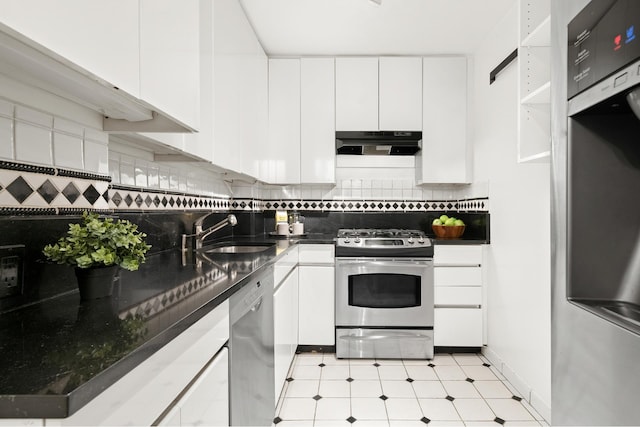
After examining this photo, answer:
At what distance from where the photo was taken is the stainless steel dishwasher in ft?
3.85

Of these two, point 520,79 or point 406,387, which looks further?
point 406,387

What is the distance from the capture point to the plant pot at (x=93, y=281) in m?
0.94

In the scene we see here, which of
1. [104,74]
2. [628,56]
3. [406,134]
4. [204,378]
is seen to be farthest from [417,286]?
[104,74]

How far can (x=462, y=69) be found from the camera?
10.0 feet

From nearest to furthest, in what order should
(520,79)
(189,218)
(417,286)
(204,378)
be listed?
(204,378) → (520,79) → (189,218) → (417,286)

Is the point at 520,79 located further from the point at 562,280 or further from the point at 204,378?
the point at 204,378

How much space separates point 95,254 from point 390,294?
224 cm

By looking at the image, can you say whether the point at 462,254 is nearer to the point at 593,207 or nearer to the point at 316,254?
the point at 316,254

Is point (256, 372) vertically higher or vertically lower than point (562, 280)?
lower

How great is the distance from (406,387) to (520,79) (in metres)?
1.95

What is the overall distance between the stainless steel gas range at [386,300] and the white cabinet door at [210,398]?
1.76 m

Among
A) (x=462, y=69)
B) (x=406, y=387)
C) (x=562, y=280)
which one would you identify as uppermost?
(x=462, y=69)

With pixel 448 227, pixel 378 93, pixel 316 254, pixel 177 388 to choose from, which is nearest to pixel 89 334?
pixel 177 388

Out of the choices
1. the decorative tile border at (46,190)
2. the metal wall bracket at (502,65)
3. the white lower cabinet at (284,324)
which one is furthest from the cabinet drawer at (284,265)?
the metal wall bracket at (502,65)
